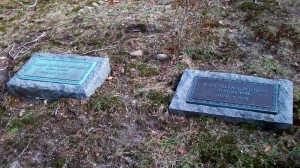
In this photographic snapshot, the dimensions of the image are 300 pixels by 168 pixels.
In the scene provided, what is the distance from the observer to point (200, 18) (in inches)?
173

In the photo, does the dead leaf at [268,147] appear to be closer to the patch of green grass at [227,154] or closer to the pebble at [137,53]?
the patch of green grass at [227,154]

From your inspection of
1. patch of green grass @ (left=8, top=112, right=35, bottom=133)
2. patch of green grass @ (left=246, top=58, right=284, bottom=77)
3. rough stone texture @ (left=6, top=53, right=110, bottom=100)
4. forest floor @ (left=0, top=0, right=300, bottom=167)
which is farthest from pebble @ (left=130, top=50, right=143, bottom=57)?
patch of green grass @ (left=8, top=112, right=35, bottom=133)

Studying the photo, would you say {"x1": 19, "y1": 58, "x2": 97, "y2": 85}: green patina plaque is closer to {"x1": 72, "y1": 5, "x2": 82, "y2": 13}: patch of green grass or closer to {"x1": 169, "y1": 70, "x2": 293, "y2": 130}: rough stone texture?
{"x1": 169, "y1": 70, "x2": 293, "y2": 130}: rough stone texture

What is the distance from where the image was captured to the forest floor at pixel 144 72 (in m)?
2.69

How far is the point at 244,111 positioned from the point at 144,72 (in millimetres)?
1167

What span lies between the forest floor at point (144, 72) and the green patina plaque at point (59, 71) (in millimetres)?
223

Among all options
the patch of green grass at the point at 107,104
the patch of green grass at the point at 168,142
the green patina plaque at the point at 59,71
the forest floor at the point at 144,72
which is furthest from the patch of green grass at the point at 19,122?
the patch of green grass at the point at 168,142

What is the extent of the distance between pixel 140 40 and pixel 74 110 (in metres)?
1.35

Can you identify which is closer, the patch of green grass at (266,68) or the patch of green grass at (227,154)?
the patch of green grass at (227,154)

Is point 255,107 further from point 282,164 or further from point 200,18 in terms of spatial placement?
point 200,18

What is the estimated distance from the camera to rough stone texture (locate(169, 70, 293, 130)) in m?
2.74

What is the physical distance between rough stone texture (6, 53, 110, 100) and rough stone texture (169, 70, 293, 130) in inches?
32.1

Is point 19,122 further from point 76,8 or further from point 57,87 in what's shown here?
point 76,8

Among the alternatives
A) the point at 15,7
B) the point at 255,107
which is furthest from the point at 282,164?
the point at 15,7
